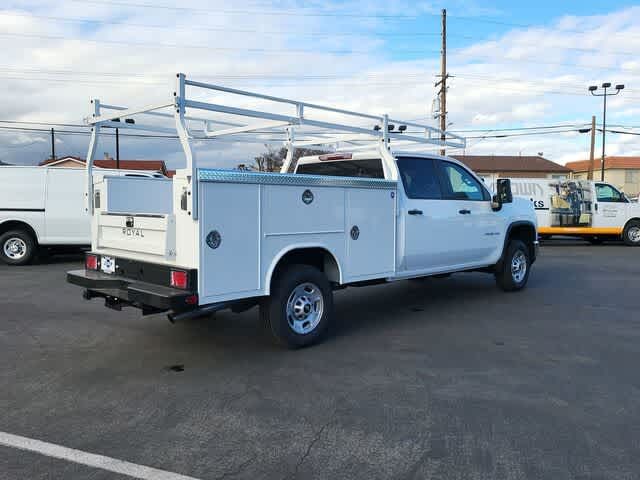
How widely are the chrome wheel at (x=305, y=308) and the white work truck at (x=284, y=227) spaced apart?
13 millimetres

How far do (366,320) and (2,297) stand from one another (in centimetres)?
538

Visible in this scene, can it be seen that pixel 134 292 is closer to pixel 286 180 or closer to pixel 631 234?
pixel 286 180

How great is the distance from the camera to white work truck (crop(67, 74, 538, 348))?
479 cm

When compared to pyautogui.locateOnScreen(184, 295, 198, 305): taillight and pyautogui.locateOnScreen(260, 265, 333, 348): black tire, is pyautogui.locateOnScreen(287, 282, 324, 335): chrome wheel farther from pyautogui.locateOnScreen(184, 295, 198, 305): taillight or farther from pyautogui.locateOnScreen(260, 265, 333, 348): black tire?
pyautogui.locateOnScreen(184, 295, 198, 305): taillight

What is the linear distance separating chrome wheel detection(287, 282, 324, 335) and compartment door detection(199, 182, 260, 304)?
57 cm

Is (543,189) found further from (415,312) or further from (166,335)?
(166,335)

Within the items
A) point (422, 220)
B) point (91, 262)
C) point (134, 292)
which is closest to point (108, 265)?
point (91, 262)

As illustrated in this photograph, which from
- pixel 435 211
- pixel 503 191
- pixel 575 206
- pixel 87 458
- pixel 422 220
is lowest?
pixel 87 458

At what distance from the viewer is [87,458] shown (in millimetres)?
3385

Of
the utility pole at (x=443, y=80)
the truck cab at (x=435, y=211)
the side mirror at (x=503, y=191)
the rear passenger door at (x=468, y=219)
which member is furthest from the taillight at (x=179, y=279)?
the utility pole at (x=443, y=80)

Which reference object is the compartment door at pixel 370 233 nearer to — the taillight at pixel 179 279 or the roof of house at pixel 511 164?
the taillight at pixel 179 279

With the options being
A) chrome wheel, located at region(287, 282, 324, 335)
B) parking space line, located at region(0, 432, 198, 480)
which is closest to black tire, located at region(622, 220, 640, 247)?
chrome wheel, located at region(287, 282, 324, 335)

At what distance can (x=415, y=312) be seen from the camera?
24.9 ft

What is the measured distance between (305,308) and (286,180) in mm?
1308
